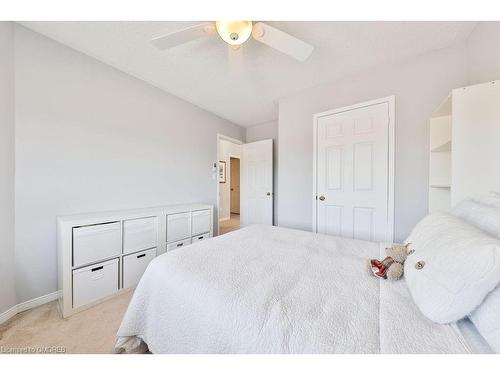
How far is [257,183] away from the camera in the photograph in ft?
11.7

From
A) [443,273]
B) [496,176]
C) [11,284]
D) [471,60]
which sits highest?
[471,60]

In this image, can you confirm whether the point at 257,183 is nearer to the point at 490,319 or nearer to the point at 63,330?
the point at 63,330

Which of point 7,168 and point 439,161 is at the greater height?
point 439,161

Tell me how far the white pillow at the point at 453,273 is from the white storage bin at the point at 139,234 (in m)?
2.12

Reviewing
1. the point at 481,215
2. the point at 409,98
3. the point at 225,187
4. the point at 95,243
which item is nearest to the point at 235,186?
the point at 225,187

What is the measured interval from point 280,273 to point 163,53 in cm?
214

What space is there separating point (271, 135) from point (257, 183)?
99 centimetres

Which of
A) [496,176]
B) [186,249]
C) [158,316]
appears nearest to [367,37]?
[496,176]

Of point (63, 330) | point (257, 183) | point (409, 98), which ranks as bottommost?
point (63, 330)

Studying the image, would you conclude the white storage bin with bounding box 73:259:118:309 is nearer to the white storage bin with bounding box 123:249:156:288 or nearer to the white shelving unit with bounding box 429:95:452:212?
the white storage bin with bounding box 123:249:156:288

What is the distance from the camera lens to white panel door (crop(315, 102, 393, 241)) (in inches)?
79.7

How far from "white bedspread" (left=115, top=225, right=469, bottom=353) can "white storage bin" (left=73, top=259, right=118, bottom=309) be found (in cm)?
83

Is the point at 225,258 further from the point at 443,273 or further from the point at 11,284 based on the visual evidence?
the point at 11,284
